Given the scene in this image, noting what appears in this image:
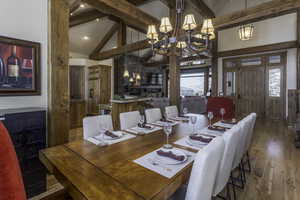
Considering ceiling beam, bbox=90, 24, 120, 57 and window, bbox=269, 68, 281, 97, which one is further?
ceiling beam, bbox=90, 24, 120, 57

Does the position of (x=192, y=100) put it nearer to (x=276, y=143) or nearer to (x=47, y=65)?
(x=276, y=143)

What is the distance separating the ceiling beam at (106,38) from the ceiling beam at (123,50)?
300 mm

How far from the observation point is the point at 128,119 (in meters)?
2.32

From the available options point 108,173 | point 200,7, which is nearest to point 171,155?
point 108,173

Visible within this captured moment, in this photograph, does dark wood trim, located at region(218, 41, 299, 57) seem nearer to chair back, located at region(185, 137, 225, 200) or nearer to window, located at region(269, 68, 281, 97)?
window, located at region(269, 68, 281, 97)

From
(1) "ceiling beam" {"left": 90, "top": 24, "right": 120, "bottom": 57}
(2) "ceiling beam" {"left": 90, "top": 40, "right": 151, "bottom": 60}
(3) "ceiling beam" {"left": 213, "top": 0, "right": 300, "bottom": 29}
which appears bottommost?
(3) "ceiling beam" {"left": 213, "top": 0, "right": 300, "bottom": 29}

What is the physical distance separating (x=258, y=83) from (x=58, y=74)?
7275 mm

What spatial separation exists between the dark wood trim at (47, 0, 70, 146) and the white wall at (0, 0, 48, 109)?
107 mm

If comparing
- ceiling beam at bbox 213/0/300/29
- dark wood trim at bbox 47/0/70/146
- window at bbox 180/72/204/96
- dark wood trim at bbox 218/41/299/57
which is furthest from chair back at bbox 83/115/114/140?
window at bbox 180/72/204/96

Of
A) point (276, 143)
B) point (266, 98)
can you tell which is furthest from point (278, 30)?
point (276, 143)

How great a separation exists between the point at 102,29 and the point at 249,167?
6885 millimetres

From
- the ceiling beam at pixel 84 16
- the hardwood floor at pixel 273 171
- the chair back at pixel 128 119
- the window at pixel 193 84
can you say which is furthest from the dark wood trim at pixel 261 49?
the chair back at pixel 128 119

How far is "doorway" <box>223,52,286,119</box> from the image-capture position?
6.16m

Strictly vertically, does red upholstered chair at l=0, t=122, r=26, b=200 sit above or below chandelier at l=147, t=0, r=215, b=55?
below
